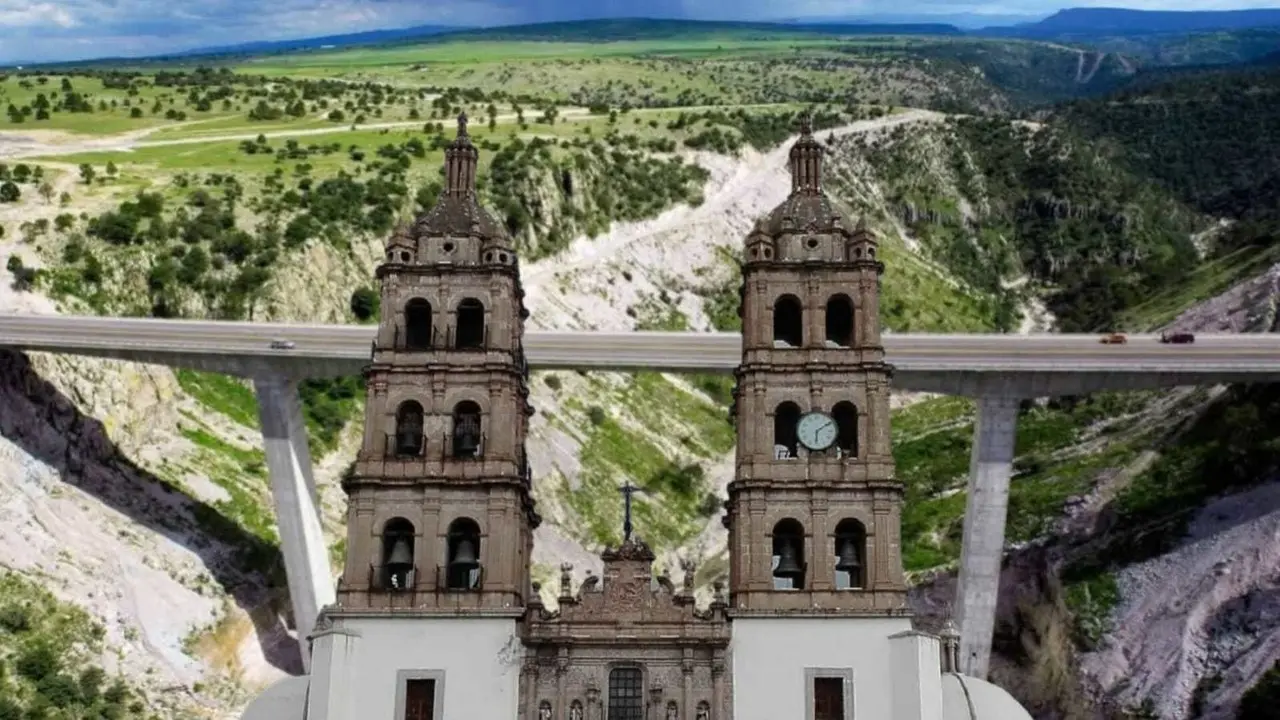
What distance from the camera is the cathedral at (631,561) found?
42.6 meters

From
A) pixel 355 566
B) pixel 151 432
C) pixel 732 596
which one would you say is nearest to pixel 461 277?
pixel 355 566

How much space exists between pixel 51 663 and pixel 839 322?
38.4 meters

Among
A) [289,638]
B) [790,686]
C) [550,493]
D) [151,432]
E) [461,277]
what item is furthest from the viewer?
[550,493]

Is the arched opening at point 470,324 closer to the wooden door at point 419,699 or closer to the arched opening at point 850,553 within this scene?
the wooden door at point 419,699

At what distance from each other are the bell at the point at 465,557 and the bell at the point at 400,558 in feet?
4.16

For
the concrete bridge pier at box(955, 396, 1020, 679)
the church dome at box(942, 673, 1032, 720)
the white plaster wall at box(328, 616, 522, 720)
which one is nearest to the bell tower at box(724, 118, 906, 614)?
the church dome at box(942, 673, 1032, 720)

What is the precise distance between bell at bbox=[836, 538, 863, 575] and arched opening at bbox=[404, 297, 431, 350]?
14486mm

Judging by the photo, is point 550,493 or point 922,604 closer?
point 922,604

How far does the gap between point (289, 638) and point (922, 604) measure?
112ft

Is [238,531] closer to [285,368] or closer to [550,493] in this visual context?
[285,368]

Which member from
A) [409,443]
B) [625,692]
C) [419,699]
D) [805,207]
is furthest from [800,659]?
[805,207]

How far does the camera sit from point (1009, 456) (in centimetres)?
7175

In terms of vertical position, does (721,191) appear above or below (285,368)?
above

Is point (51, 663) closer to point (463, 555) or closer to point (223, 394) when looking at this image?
point (223, 394)
